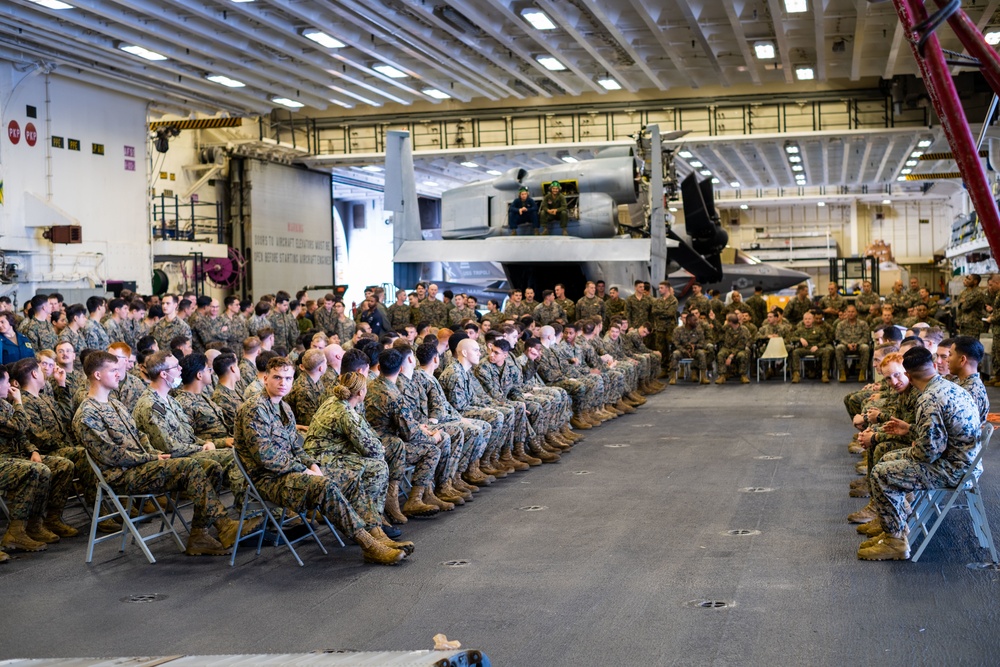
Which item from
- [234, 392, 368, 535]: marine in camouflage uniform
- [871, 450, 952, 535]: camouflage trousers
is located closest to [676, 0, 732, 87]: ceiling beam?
[871, 450, 952, 535]: camouflage trousers

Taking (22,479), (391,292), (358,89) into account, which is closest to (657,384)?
(358,89)

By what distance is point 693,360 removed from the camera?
Result: 1617cm

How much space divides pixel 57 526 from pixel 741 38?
1229cm

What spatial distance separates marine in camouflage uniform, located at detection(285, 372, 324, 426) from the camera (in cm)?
775

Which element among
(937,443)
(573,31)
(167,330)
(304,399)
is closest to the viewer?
(937,443)

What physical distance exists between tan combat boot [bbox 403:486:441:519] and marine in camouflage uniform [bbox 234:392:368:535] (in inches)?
47.6

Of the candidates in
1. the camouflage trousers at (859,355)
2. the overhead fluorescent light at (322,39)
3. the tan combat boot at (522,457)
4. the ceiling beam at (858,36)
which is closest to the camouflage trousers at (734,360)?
the camouflage trousers at (859,355)

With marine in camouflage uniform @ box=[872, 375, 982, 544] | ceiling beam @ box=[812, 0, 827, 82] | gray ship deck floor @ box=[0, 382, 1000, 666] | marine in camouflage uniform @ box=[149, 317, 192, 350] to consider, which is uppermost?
ceiling beam @ box=[812, 0, 827, 82]

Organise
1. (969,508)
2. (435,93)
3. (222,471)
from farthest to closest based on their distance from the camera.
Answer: (435,93) < (222,471) < (969,508)

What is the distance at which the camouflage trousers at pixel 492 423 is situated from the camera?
8531 mm

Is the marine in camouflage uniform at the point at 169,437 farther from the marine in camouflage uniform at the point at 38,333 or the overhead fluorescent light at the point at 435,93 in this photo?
the overhead fluorescent light at the point at 435,93

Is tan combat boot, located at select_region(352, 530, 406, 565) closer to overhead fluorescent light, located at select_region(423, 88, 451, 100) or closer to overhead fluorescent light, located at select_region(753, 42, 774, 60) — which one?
overhead fluorescent light, located at select_region(753, 42, 774, 60)

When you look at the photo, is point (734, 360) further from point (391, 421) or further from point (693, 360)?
point (391, 421)

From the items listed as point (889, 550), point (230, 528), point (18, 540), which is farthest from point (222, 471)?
point (889, 550)
